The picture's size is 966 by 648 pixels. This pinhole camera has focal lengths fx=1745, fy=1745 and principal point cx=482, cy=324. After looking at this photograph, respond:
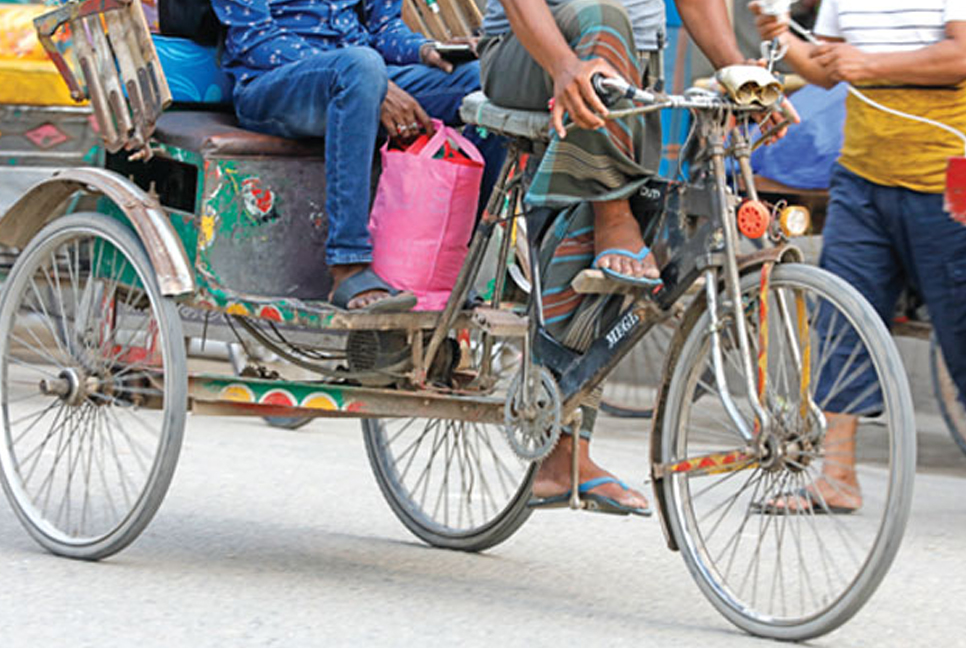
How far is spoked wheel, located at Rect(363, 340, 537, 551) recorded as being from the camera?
5023 mm

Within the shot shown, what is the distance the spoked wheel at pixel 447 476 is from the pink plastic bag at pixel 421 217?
347mm

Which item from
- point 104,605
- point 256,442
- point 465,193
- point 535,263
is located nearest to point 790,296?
point 535,263

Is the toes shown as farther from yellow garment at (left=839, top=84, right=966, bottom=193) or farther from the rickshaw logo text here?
yellow garment at (left=839, top=84, right=966, bottom=193)

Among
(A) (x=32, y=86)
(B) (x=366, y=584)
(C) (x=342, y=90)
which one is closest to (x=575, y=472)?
(B) (x=366, y=584)

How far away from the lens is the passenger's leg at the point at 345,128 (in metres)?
4.50

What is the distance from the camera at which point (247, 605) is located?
13.6ft

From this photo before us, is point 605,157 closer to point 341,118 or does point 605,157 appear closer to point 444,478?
point 341,118

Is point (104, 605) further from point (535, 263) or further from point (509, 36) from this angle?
point (509, 36)

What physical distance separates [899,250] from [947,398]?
52.2 inches

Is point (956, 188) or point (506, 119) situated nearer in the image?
point (506, 119)

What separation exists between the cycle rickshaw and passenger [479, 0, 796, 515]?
8cm

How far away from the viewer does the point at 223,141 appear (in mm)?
4602

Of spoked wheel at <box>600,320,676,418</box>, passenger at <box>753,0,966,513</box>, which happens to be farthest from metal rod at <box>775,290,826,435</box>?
spoked wheel at <box>600,320,676,418</box>

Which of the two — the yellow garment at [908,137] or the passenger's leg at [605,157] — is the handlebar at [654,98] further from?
the yellow garment at [908,137]
